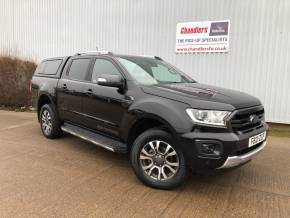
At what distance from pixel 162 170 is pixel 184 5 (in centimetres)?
629

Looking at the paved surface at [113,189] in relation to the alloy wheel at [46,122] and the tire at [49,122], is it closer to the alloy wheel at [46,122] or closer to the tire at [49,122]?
the tire at [49,122]

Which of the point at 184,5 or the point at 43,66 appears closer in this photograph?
the point at 43,66

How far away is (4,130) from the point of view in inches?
Result: 290

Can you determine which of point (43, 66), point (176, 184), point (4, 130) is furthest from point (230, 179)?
point (4, 130)

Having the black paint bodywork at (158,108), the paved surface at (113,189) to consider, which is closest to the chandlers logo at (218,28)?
the paved surface at (113,189)

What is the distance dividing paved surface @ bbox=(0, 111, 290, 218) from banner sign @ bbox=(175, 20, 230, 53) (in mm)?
3889

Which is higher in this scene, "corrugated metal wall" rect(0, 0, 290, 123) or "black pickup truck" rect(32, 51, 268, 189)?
"corrugated metal wall" rect(0, 0, 290, 123)

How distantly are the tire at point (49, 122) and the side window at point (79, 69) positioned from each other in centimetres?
100

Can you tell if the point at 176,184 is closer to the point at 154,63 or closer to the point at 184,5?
the point at 154,63

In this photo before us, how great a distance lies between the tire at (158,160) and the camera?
3.78 m

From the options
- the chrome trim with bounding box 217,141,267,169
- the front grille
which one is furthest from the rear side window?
the chrome trim with bounding box 217,141,267,169

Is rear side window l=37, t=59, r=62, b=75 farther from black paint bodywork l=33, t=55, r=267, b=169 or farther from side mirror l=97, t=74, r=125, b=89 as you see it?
side mirror l=97, t=74, r=125, b=89

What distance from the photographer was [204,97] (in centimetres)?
376

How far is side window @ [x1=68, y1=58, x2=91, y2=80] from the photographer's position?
545cm
